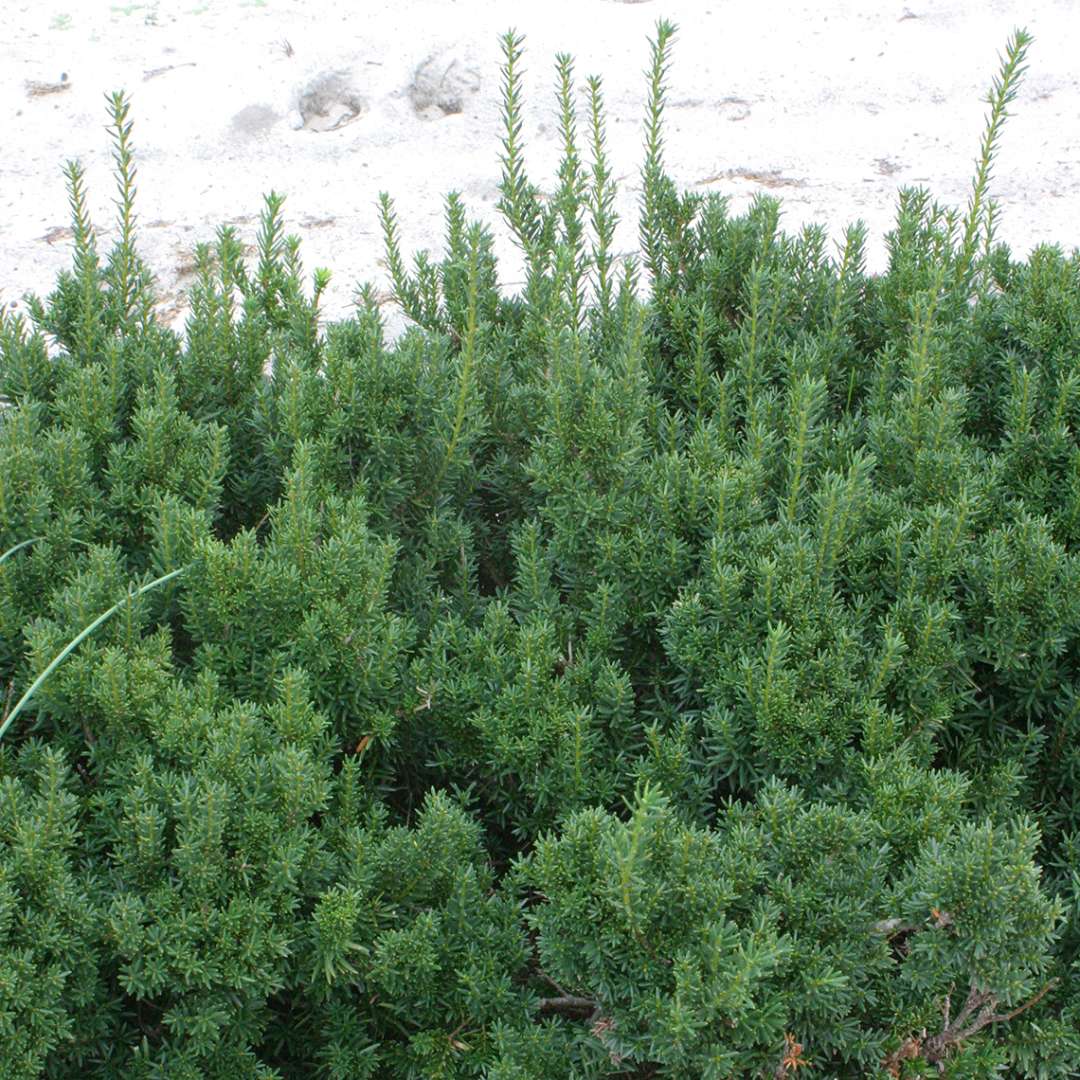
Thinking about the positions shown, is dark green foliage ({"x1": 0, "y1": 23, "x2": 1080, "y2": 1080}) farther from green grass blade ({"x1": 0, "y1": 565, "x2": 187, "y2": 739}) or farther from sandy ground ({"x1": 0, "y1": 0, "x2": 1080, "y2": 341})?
sandy ground ({"x1": 0, "y1": 0, "x2": 1080, "y2": 341})

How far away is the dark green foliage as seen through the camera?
2078mm

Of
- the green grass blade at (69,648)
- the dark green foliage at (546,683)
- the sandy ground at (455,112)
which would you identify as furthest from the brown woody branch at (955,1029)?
the sandy ground at (455,112)

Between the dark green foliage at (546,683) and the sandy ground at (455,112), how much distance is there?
5.30 ft

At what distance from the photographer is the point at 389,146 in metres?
5.80

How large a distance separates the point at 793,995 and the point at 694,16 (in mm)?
5897

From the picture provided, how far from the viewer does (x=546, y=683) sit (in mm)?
2508

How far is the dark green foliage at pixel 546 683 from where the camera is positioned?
2078 millimetres

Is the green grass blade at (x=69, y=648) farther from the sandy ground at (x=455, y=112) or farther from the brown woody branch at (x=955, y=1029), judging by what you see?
the sandy ground at (x=455, y=112)

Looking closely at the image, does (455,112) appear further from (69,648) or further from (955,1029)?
(955,1029)

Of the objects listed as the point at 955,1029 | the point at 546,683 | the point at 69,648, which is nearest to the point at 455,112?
the point at 546,683

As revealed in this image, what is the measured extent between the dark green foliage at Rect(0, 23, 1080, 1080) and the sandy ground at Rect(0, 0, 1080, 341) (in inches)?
63.6

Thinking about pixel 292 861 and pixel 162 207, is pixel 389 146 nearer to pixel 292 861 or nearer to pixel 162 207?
pixel 162 207

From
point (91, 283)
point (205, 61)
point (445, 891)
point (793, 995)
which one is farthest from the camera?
point (205, 61)

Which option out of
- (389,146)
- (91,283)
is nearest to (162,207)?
(389,146)
